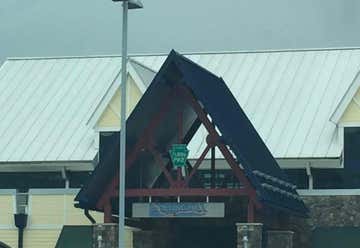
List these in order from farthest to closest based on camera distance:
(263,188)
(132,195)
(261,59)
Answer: (261,59) < (132,195) < (263,188)

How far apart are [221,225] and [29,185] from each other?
7099mm

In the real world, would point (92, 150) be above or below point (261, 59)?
below

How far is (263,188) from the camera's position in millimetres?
26406

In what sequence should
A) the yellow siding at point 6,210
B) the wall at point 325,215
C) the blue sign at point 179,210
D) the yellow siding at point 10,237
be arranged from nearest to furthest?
the blue sign at point 179,210, the wall at point 325,215, the yellow siding at point 10,237, the yellow siding at point 6,210

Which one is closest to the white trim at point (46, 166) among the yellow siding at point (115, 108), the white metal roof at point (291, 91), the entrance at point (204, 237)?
the yellow siding at point (115, 108)

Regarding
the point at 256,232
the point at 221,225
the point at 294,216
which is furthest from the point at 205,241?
the point at 256,232

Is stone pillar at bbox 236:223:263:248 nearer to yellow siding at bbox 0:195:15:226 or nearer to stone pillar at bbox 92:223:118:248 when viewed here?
stone pillar at bbox 92:223:118:248

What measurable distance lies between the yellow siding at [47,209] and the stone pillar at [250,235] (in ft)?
27.2

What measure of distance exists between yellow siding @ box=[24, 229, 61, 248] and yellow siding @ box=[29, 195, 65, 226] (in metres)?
0.29

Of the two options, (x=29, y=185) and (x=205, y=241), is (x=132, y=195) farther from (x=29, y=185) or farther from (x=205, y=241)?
(x=29, y=185)

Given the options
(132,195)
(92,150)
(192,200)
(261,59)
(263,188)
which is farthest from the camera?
(261,59)

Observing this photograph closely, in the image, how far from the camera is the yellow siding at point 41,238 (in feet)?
111

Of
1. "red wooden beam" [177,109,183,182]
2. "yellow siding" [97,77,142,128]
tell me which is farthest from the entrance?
"yellow siding" [97,77,142,128]

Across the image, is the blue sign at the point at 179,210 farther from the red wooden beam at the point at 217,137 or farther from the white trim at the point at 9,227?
the white trim at the point at 9,227
